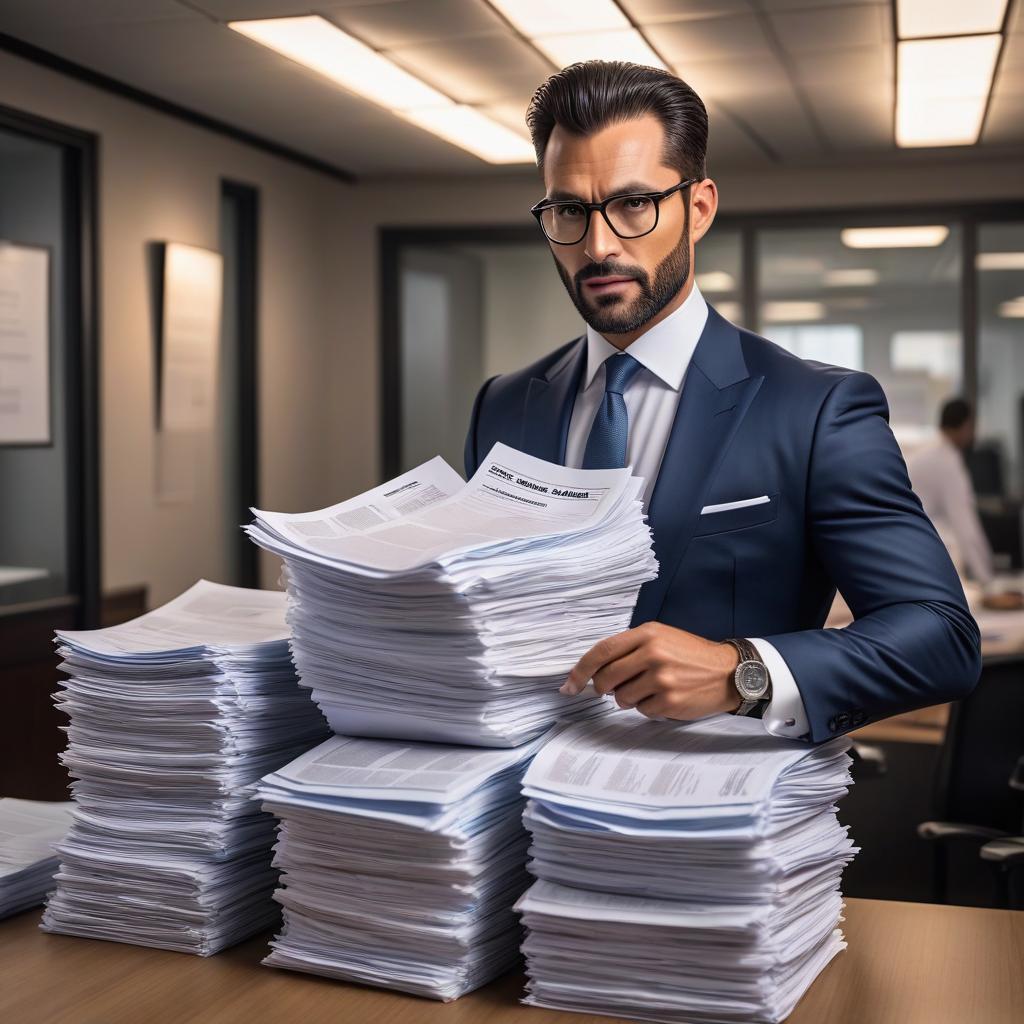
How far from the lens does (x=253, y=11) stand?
13.3ft

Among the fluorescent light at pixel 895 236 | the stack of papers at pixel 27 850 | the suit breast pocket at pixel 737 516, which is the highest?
the fluorescent light at pixel 895 236

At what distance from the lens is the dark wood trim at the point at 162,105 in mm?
4551

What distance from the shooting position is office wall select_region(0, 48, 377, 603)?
Answer: 5.11m

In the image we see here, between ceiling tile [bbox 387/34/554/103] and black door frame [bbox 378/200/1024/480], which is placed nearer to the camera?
ceiling tile [bbox 387/34/554/103]

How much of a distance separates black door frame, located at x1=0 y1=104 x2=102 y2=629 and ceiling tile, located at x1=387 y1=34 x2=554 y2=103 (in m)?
1.31

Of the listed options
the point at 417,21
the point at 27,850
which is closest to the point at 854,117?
the point at 417,21

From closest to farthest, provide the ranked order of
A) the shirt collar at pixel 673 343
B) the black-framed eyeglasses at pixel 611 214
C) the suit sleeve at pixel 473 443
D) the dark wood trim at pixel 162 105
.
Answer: the black-framed eyeglasses at pixel 611 214 → the shirt collar at pixel 673 343 → the suit sleeve at pixel 473 443 → the dark wood trim at pixel 162 105

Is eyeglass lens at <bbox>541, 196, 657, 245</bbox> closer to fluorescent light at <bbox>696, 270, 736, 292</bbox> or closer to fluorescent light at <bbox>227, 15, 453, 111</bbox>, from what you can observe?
fluorescent light at <bbox>227, 15, 453, 111</bbox>

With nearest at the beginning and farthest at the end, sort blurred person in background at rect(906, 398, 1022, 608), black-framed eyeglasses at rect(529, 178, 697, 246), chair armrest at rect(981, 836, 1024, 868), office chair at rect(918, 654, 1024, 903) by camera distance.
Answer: black-framed eyeglasses at rect(529, 178, 697, 246), chair armrest at rect(981, 836, 1024, 868), office chair at rect(918, 654, 1024, 903), blurred person in background at rect(906, 398, 1022, 608)

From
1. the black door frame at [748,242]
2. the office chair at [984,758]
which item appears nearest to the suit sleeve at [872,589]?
the office chair at [984,758]

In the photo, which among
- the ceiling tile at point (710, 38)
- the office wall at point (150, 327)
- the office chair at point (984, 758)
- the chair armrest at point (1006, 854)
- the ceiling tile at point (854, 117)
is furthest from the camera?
the ceiling tile at point (854, 117)

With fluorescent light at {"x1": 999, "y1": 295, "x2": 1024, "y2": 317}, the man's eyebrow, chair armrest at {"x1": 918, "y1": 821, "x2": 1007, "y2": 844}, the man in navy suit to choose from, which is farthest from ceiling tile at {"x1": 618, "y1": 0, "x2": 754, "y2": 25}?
fluorescent light at {"x1": 999, "y1": 295, "x2": 1024, "y2": 317}

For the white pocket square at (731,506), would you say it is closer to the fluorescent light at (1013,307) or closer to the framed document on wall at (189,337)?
the framed document on wall at (189,337)

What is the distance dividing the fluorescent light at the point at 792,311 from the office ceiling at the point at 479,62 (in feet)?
2.96
